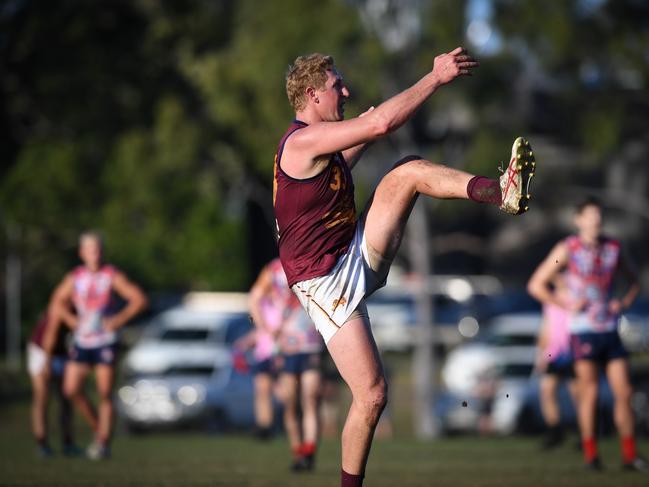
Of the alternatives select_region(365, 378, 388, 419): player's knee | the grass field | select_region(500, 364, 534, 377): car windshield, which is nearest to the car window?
select_region(500, 364, 534, 377): car windshield

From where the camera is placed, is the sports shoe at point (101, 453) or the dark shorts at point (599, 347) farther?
the sports shoe at point (101, 453)

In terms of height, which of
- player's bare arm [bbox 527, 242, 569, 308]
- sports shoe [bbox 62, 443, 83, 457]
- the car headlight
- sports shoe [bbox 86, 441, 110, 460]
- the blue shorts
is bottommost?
the car headlight

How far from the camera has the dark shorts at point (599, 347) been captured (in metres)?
12.8

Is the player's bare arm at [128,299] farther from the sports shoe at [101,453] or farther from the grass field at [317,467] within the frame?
the grass field at [317,467]

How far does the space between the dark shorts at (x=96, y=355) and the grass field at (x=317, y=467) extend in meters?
1.10

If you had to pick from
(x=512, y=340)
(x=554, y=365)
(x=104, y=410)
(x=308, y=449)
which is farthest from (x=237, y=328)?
(x=308, y=449)

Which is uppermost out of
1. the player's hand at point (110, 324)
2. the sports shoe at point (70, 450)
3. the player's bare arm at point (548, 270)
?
the player's bare arm at point (548, 270)

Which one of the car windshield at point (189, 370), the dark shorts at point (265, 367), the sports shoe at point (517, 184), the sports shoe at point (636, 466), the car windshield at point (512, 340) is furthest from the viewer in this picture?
the car windshield at point (512, 340)

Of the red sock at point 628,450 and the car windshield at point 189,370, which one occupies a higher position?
the red sock at point 628,450

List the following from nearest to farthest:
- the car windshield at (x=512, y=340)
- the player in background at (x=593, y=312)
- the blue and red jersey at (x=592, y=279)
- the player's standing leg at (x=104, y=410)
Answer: the player in background at (x=593, y=312) → the blue and red jersey at (x=592, y=279) → the player's standing leg at (x=104, y=410) → the car windshield at (x=512, y=340)

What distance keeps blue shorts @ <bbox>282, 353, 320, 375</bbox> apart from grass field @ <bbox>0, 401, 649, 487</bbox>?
0.97 metres

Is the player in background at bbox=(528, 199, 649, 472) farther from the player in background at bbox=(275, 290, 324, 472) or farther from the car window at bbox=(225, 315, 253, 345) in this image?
the car window at bbox=(225, 315, 253, 345)

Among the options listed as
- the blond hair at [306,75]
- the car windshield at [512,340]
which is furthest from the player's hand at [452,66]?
the car windshield at [512,340]

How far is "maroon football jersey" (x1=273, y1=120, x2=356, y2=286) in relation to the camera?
8.10m
